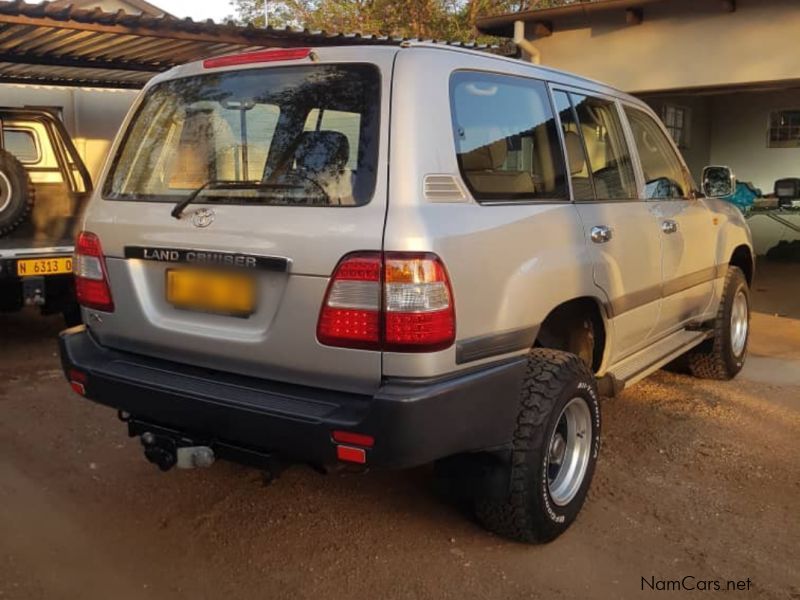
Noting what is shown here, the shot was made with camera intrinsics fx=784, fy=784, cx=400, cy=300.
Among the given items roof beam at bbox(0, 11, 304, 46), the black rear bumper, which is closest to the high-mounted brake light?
the black rear bumper

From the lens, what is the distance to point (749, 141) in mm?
15688

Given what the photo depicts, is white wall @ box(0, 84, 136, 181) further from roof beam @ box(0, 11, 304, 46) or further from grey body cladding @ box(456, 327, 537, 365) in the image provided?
grey body cladding @ box(456, 327, 537, 365)

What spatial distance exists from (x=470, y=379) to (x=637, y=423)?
247cm

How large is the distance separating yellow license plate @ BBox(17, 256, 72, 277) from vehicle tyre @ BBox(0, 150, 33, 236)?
0.84 metres

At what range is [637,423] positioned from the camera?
480cm

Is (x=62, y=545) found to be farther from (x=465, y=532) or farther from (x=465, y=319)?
(x=465, y=319)

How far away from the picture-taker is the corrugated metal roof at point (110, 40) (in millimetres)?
6598

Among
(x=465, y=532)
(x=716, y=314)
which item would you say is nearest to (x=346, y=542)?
(x=465, y=532)

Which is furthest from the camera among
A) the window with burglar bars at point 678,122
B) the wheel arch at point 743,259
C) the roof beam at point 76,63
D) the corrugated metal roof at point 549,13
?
the window with burglar bars at point 678,122

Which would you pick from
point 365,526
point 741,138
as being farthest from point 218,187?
point 741,138

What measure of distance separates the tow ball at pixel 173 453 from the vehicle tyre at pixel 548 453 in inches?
42.1

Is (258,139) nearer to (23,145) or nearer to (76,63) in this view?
(23,145)

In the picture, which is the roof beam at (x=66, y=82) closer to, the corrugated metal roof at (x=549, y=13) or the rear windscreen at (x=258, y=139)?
the corrugated metal roof at (x=549, y=13)

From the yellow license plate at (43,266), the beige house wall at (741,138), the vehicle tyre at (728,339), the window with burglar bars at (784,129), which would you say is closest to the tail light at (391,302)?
the vehicle tyre at (728,339)
